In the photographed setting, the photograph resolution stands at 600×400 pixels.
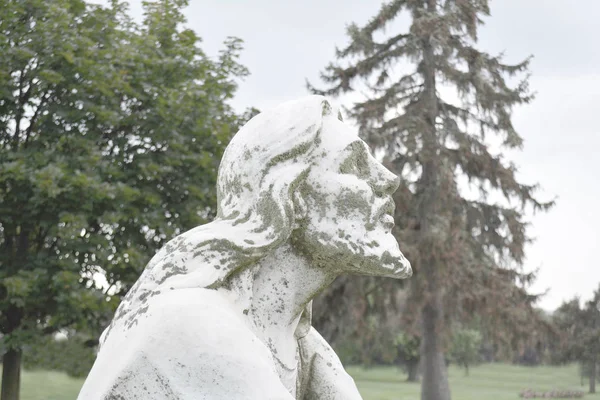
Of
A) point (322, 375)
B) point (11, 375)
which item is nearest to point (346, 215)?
point (322, 375)

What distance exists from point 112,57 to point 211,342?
483 inches

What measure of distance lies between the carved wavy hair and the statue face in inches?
2.8

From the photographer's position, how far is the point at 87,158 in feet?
40.5

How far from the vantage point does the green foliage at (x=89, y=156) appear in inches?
471

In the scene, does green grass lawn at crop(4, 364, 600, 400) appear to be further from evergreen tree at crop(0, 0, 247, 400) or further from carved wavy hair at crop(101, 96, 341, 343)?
carved wavy hair at crop(101, 96, 341, 343)

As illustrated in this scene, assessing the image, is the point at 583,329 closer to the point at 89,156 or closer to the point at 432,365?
the point at 432,365

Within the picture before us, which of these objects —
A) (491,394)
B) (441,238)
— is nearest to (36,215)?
(441,238)

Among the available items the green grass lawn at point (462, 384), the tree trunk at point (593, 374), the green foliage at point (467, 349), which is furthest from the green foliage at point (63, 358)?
the green foliage at point (467, 349)

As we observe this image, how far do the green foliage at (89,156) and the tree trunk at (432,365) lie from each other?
8710mm

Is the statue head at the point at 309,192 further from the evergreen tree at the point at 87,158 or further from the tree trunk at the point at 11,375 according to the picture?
the tree trunk at the point at 11,375

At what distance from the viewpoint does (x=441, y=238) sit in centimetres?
1830

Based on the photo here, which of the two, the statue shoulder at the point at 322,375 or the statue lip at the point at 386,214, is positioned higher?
the statue lip at the point at 386,214

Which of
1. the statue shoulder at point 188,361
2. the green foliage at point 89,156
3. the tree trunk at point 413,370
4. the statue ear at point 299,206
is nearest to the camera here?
the statue shoulder at point 188,361

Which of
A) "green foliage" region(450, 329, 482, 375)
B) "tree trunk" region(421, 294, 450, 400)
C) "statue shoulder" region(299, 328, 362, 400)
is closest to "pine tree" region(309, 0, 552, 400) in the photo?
"tree trunk" region(421, 294, 450, 400)
